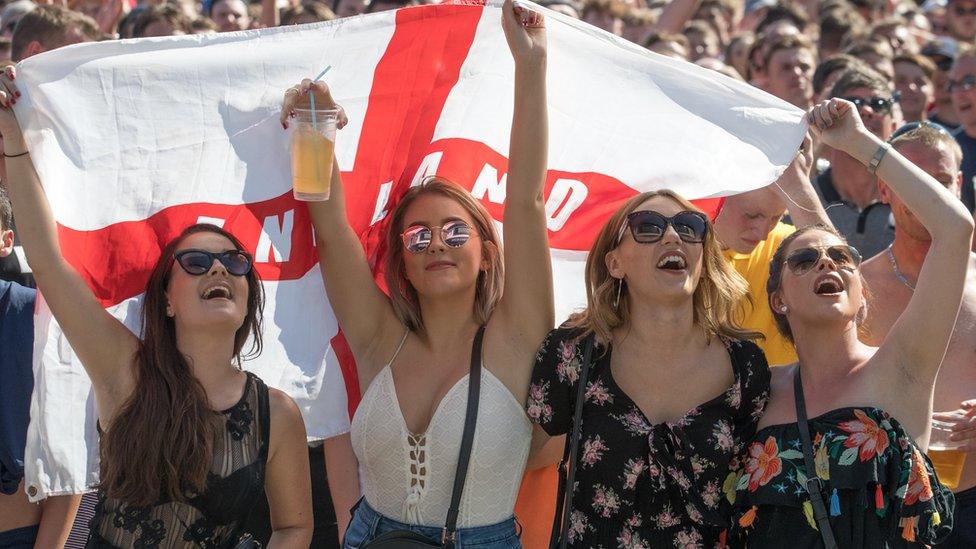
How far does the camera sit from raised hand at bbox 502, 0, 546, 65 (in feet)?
11.0

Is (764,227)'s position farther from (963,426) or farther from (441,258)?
(441,258)

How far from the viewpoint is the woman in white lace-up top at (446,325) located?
3318mm

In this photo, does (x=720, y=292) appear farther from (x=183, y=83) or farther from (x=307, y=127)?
(x=183, y=83)

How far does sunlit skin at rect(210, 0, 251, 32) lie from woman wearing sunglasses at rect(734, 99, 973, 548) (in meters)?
5.35

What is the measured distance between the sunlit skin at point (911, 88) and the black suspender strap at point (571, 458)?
452 centimetres

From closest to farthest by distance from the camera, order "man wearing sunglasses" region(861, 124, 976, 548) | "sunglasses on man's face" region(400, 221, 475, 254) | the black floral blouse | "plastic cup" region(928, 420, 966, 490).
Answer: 1. the black floral blouse
2. "sunglasses on man's face" region(400, 221, 475, 254)
3. "plastic cup" region(928, 420, 966, 490)
4. "man wearing sunglasses" region(861, 124, 976, 548)

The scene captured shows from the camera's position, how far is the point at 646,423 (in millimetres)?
3170

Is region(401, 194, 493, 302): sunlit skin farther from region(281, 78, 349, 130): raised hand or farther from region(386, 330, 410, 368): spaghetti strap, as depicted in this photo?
region(281, 78, 349, 130): raised hand

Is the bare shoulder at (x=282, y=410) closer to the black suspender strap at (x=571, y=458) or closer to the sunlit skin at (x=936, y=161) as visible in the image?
the black suspender strap at (x=571, y=458)

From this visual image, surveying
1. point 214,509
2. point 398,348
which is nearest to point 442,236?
point 398,348

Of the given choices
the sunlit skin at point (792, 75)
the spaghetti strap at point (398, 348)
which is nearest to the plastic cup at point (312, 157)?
the spaghetti strap at point (398, 348)

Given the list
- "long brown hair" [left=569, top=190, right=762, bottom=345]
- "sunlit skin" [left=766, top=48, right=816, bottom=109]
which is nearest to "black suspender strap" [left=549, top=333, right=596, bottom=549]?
"long brown hair" [left=569, top=190, right=762, bottom=345]

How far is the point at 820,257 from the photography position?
3.37 m

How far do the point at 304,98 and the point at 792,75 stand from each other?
13.7 feet
